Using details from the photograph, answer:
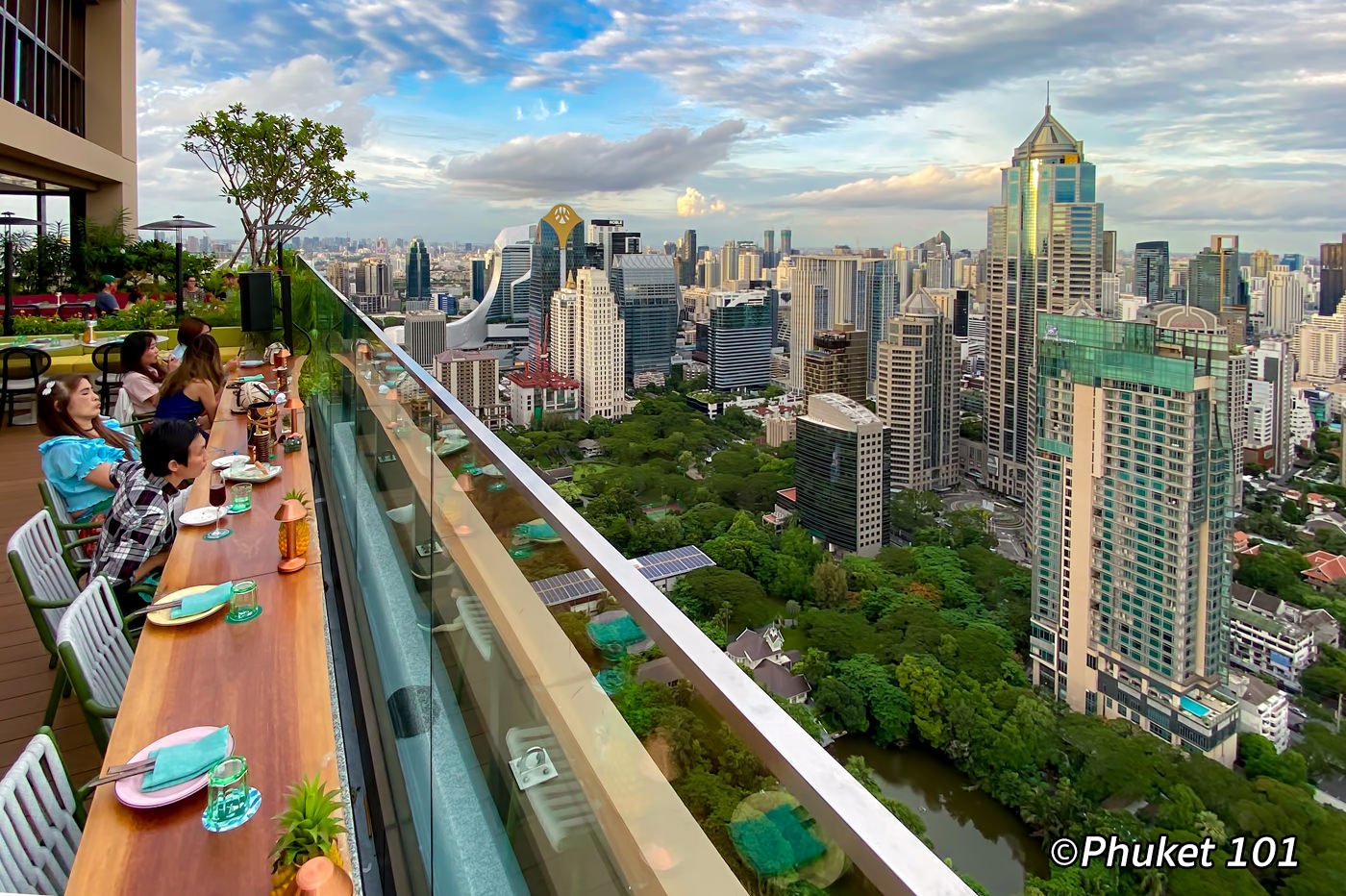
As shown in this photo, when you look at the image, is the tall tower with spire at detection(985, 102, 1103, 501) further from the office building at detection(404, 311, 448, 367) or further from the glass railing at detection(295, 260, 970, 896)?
the glass railing at detection(295, 260, 970, 896)

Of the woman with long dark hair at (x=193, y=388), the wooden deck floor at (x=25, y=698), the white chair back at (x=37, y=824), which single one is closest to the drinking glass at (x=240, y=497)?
the wooden deck floor at (x=25, y=698)

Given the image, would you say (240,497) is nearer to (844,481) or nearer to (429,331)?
(429,331)

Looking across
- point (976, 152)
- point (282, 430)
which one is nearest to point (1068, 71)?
point (976, 152)

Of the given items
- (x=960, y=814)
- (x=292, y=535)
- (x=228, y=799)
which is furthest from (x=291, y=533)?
(x=960, y=814)

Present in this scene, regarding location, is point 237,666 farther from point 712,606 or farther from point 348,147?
point 712,606

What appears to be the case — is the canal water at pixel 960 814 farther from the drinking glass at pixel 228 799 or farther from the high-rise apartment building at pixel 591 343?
the high-rise apartment building at pixel 591 343
